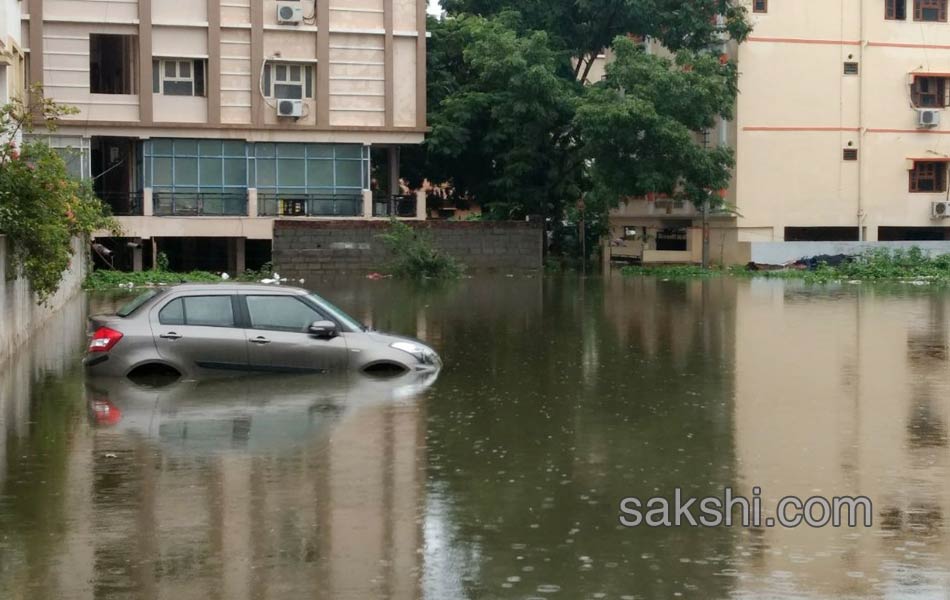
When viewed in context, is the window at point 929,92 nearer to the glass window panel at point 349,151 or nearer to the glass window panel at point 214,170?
the glass window panel at point 349,151

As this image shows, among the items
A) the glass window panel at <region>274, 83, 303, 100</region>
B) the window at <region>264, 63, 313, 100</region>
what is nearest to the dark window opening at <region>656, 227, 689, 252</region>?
the window at <region>264, 63, 313, 100</region>

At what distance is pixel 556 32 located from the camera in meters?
51.1

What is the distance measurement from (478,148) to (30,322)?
1239 inches

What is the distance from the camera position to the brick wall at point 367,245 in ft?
153

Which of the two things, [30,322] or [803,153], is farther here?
[803,153]

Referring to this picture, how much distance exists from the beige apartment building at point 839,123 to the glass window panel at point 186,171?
19.6 m

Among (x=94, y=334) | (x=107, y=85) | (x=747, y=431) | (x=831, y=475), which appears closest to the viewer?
(x=831, y=475)

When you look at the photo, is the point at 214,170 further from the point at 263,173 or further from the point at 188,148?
the point at 263,173

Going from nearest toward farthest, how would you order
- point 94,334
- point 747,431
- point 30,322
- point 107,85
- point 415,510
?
point 415,510 < point 747,431 < point 94,334 < point 30,322 < point 107,85

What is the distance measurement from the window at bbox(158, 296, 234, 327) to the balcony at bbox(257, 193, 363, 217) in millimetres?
31735

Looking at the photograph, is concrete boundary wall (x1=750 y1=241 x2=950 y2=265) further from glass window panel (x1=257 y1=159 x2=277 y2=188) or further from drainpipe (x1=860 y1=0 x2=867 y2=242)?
glass window panel (x1=257 y1=159 x2=277 y2=188)

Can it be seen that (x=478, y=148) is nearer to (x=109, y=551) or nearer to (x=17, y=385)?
(x=17, y=385)

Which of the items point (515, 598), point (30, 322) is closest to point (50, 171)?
point (30, 322)

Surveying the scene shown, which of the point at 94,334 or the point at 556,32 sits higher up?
the point at 556,32
